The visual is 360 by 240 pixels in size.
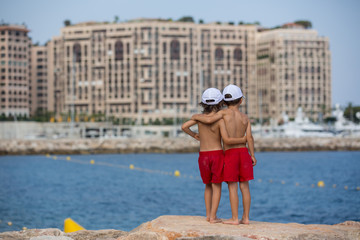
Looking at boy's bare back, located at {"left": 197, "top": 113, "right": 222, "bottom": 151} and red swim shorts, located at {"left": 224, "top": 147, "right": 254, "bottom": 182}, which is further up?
boy's bare back, located at {"left": 197, "top": 113, "right": 222, "bottom": 151}

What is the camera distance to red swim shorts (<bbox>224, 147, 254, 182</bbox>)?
1250 centimetres

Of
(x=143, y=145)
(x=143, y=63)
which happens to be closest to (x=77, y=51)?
(x=143, y=63)

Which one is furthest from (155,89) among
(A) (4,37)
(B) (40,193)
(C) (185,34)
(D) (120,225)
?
(D) (120,225)

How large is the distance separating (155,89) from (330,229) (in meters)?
181

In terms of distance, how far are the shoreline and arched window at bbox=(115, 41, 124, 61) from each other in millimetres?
51156

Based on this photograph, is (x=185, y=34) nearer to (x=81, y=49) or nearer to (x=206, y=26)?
(x=206, y=26)

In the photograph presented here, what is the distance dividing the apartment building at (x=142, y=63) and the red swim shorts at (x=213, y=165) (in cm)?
17351

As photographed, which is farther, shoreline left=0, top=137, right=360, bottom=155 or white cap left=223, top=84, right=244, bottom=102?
shoreline left=0, top=137, right=360, bottom=155

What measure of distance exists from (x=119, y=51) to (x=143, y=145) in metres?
55.1

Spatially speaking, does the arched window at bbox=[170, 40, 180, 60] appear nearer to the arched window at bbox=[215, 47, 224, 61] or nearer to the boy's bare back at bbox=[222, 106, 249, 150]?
the arched window at bbox=[215, 47, 224, 61]

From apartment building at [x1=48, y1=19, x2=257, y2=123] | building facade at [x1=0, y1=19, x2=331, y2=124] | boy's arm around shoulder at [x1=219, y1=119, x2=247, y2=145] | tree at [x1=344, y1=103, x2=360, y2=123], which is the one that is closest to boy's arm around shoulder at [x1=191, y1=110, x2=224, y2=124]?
boy's arm around shoulder at [x1=219, y1=119, x2=247, y2=145]

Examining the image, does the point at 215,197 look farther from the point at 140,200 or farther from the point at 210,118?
the point at 140,200

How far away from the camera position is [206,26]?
195875 millimetres

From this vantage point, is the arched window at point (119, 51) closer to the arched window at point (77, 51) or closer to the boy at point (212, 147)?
the arched window at point (77, 51)
